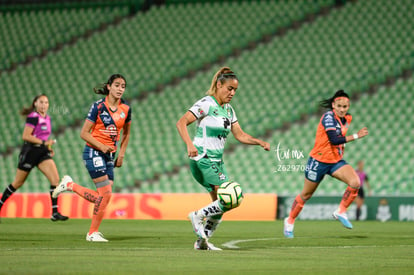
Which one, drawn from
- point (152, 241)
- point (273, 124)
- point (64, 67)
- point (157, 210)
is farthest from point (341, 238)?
point (64, 67)

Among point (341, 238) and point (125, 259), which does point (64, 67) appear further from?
point (125, 259)

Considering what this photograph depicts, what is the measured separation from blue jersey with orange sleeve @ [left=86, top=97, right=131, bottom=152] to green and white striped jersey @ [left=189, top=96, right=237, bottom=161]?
1994 millimetres

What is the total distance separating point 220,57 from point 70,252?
19048 millimetres

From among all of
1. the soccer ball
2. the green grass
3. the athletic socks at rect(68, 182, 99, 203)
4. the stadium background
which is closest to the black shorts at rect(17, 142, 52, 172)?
the green grass

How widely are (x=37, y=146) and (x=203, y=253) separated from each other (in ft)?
22.7

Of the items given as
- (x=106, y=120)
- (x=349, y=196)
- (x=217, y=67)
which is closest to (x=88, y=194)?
(x=106, y=120)

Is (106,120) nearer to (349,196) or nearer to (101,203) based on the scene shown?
(101,203)

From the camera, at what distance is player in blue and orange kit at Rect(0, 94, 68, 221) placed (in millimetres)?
14141

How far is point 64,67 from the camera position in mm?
27734

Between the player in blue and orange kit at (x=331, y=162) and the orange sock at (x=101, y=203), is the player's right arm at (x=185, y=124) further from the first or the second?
the player in blue and orange kit at (x=331, y=162)

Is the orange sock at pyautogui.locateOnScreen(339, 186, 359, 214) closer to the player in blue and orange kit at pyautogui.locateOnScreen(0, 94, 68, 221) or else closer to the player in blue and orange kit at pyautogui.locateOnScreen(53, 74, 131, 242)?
the player in blue and orange kit at pyautogui.locateOnScreen(53, 74, 131, 242)

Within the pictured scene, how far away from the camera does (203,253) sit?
8516mm

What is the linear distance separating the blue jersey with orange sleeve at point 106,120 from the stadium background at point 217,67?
9.30m

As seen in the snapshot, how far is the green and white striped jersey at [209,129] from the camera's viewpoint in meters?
9.03
